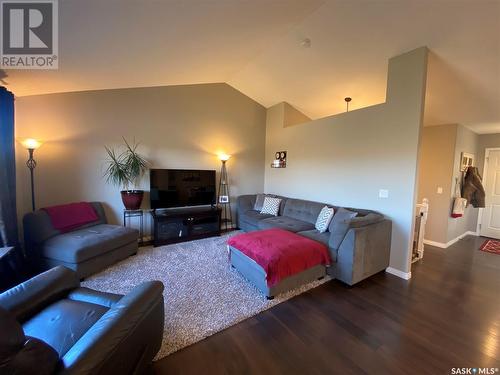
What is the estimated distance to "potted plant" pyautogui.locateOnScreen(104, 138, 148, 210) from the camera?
370 centimetres

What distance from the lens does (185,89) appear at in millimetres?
4465

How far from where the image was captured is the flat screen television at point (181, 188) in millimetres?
4020

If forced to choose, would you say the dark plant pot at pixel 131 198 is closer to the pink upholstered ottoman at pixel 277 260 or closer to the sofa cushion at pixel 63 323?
the pink upholstered ottoman at pixel 277 260

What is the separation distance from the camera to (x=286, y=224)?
3793mm

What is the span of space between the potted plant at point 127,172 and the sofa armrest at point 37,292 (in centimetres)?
209

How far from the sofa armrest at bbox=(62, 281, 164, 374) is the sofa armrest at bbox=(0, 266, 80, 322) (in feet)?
2.12

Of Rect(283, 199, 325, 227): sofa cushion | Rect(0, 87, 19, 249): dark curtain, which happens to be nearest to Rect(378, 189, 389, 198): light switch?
Rect(283, 199, 325, 227): sofa cushion

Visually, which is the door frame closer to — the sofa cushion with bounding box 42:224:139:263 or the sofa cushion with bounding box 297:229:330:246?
the sofa cushion with bounding box 297:229:330:246

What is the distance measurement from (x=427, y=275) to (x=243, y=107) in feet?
15.6

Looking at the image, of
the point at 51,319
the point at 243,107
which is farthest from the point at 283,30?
the point at 51,319

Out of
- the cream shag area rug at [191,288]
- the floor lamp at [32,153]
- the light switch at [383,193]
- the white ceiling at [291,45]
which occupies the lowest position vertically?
the cream shag area rug at [191,288]

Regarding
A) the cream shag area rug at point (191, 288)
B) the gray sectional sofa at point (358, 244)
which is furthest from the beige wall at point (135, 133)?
the gray sectional sofa at point (358, 244)

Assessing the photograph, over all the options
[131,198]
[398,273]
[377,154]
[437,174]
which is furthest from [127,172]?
[437,174]

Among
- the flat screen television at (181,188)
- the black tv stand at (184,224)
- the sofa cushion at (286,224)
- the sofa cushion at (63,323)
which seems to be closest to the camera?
the sofa cushion at (63,323)
